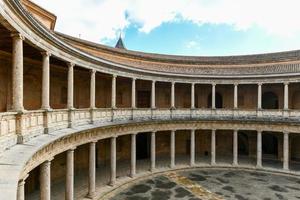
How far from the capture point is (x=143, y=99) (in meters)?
27.8

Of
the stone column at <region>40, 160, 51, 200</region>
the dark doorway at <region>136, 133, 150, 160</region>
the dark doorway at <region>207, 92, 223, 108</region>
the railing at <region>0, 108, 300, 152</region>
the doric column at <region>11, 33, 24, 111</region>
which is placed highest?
the doric column at <region>11, 33, 24, 111</region>

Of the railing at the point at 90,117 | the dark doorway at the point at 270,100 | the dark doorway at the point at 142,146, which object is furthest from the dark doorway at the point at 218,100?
the dark doorway at the point at 142,146

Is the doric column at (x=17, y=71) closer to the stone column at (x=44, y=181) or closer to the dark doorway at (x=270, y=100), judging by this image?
the stone column at (x=44, y=181)

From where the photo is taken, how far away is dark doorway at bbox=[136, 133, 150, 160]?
28656mm

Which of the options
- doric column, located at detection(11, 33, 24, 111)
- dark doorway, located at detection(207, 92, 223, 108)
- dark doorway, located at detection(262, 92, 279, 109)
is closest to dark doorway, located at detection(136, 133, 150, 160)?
dark doorway, located at detection(207, 92, 223, 108)

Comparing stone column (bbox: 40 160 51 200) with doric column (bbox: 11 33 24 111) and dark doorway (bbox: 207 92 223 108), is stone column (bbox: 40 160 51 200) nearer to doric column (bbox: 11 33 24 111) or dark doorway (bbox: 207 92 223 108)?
doric column (bbox: 11 33 24 111)

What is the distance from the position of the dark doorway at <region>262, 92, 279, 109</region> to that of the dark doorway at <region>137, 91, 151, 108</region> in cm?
1388

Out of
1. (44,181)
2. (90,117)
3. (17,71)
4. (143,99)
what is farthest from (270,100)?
(17,71)

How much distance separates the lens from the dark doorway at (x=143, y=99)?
27.6m

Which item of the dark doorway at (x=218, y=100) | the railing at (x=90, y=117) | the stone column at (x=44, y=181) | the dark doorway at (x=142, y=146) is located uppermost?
the dark doorway at (x=218, y=100)

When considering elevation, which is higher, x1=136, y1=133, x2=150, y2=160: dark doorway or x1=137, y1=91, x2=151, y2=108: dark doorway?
x1=137, y1=91, x2=151, y2=108: dark doorway

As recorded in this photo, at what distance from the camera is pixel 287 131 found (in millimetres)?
23344

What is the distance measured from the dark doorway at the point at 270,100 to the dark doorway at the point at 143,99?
13.9 metres

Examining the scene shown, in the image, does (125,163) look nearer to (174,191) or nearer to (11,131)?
(174,191)
